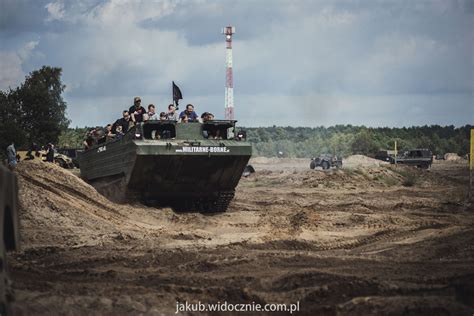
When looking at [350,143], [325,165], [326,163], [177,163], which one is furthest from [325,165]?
[177,163]

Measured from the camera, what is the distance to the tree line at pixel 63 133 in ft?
130

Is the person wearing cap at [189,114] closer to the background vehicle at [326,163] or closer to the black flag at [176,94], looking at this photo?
the black flag at [176,94]

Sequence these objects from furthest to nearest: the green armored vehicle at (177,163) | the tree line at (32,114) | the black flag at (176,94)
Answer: the tree line at (32,114)
the black flag at (176,94)
the green armored vehicle at (177,163)

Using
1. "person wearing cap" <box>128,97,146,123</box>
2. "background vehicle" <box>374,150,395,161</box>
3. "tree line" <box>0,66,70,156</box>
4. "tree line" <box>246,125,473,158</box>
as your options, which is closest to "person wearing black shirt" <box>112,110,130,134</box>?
"person wearing cap" <box>128,97,146,123</box>

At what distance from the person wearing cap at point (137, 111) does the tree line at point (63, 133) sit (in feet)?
62.3

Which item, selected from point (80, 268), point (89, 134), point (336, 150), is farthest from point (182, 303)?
point (336, 150)

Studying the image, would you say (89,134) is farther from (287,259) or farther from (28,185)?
(287,259)

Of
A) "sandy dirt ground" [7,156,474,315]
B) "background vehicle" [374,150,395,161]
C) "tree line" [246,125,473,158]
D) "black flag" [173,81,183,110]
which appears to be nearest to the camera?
"sandy dirt ground" [7,156,474,315]

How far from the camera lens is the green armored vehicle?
1540 cm

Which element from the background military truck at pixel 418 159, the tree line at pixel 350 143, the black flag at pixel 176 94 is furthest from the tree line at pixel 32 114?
the tree line at pixel 350 143

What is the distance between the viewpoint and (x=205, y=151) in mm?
15625

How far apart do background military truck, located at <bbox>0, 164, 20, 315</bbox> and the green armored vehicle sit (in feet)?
30.9

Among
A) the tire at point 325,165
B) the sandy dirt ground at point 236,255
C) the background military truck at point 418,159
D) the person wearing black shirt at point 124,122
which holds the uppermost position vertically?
the person wearing black shirt at point 124,122

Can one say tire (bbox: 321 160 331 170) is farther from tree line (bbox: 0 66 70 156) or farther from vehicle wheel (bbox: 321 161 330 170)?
tree line (bbox: 0 66 70 156)
